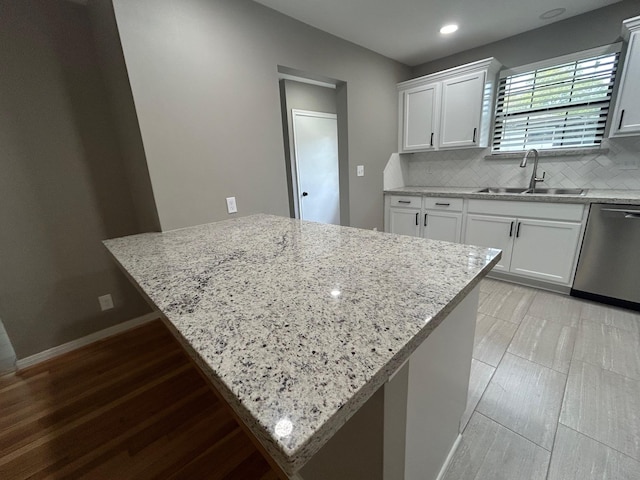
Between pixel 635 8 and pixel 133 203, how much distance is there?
4.30 metres

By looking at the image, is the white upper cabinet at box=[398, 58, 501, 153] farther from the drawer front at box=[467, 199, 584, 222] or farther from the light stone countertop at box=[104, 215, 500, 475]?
the light stone countertop at box=[104, 215, 500, 475]

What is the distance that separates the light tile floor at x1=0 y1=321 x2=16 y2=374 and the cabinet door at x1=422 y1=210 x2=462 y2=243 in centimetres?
369

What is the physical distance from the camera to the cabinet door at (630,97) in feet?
6.56

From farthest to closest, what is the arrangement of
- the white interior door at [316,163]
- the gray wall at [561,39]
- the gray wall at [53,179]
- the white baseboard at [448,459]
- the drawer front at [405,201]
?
the white interior door at [316,163], the drawer front at [405,201], the gray wall at [561,39], the gray wall at [53,179], the white baseboard at [448,459]

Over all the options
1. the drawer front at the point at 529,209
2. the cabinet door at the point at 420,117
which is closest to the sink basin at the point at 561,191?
the drawer front at the point at 529,209

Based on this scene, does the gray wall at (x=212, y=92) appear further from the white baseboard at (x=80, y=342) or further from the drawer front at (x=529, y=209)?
the drawer front at (x=529, y=209)

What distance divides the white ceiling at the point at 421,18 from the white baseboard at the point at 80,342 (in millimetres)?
2692

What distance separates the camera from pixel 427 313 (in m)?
0.63

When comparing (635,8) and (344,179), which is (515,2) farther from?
(344,179)

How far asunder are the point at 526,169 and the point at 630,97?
2.89 ft

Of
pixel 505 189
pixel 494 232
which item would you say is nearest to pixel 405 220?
pixel 494 232

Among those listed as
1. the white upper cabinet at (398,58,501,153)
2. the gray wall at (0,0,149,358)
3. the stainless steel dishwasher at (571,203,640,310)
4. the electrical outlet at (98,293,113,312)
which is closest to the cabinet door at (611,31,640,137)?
the stainless steel dishwasher at (571,203,640,310)

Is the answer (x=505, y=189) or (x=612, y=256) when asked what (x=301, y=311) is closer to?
(x=612, y=256)

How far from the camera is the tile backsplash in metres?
2.35
